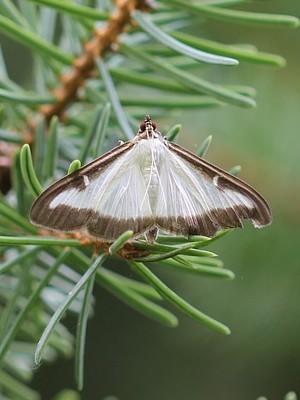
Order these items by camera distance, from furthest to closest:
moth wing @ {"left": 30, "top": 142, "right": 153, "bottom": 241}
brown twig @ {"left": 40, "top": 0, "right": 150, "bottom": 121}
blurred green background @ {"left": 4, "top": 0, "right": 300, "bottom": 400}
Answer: blurred green background @ {"left": 4, "top": 0, "right": 300, "bottom": 400} < brown twig @ {"left": 40, "top": 0, "right": 150, "bottom": 121} < moth wing @ {"left": 30, "top": 142, "right": 153, "bottom": 241}

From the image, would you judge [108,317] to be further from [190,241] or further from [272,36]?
[190,241]

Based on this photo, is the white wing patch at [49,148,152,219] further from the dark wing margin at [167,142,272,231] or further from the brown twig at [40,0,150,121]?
the brown twig at [40,0,150,121]

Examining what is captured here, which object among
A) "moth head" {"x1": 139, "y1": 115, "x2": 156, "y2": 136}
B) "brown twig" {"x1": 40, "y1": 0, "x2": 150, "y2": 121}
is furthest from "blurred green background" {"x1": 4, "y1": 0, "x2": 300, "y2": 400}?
"moth head" {"x1": 139, "y1": 115, "x2": 156, "y2": 136}

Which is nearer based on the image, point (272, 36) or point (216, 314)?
point (216, 314)

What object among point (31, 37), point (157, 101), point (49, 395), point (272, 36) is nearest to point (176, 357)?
point (49, 395)

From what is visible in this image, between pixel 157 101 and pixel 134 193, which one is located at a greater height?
pixel 157 101

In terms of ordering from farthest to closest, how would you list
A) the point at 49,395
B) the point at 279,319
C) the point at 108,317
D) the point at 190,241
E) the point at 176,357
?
1. the point at 49,395
2. the point at 108,317
3. the point at 176,357
4. the point at 279,319
5. the point at 190,241

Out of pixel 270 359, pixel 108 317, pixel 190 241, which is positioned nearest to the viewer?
pixel 190 241

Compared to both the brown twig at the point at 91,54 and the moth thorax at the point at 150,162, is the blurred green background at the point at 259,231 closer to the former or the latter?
the brown twig at the point at 91,54

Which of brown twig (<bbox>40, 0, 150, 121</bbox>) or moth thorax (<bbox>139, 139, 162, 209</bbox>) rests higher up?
brown twig (<bbox>40, 0, 150, 121</bbox>)
